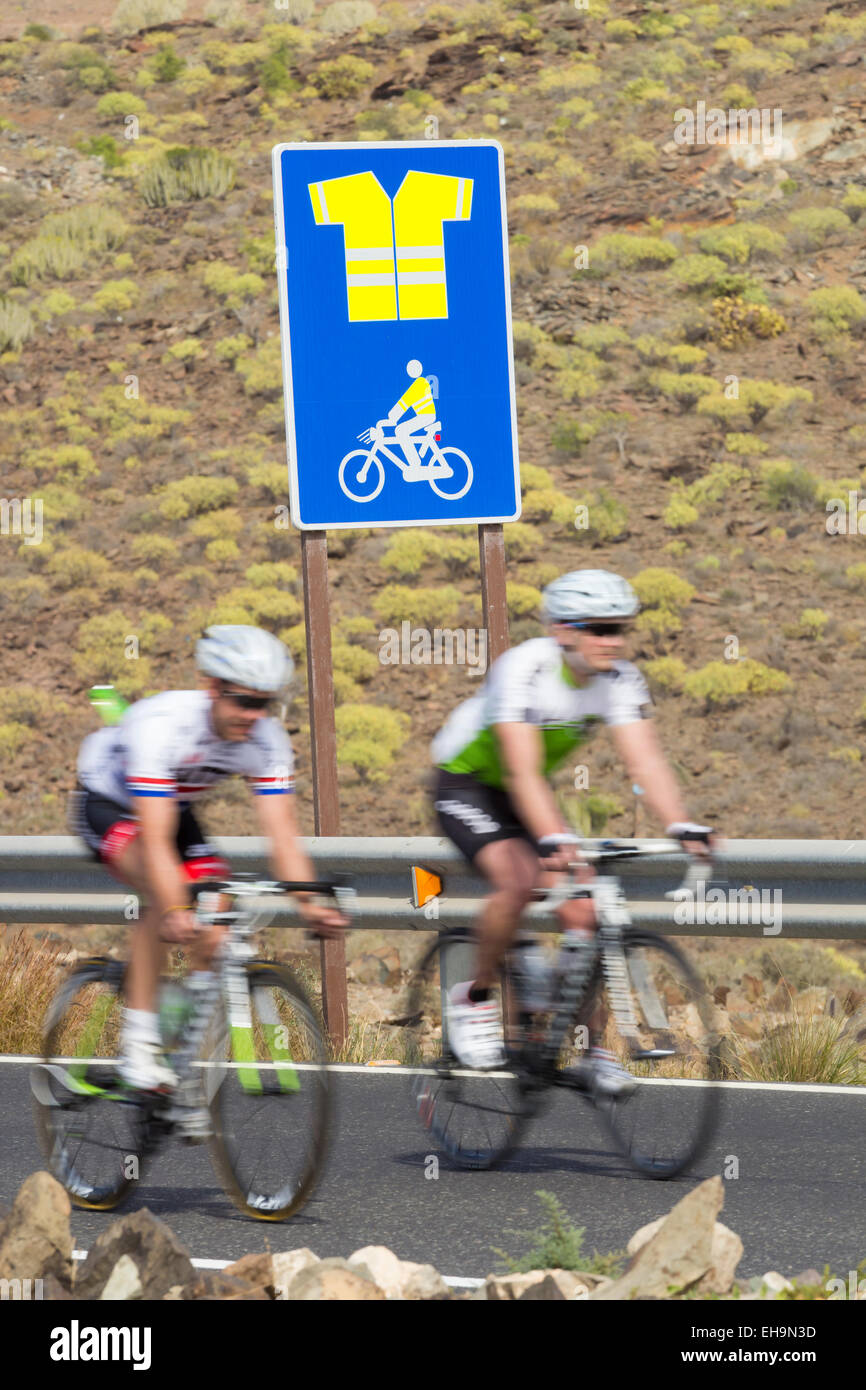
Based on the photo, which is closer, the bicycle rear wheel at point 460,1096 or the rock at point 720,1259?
the rock at point 720,1259

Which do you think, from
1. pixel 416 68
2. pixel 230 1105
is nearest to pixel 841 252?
pixel 416 68

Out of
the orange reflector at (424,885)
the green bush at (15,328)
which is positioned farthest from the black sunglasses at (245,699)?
the green bush at (15,328)

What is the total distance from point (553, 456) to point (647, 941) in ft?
87.6

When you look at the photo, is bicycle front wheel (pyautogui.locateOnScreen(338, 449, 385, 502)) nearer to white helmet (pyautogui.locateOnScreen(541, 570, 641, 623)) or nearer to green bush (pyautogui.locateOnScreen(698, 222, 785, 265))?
white helmet (pyautogui.locateOnScreen(541, 570, 641, 623))

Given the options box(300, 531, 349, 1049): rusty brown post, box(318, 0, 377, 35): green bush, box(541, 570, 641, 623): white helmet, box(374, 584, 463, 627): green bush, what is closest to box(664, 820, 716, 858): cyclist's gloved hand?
box(541, 570, 641, 623): white helmet

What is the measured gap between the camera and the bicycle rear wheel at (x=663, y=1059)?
5.64m

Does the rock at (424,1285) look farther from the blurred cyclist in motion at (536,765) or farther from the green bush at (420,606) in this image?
the green bush at (420,606)

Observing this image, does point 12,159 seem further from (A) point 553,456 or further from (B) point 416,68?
(A) point 553,456

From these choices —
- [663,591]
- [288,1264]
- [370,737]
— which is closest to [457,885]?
[288,1264]

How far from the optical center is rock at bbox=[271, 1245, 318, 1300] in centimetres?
426

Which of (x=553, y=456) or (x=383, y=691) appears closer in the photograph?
(x=383, y=691)

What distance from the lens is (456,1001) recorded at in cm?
593

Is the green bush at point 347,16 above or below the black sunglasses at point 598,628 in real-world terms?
above

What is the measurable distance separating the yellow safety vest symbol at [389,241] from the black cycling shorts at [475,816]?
392 cm
